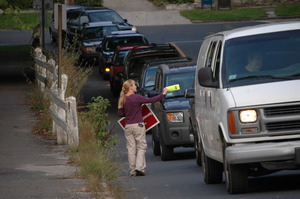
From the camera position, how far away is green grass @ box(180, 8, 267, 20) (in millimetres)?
49531

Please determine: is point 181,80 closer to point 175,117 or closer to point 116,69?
point 175,117

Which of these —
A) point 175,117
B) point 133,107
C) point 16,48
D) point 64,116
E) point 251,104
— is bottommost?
point 16,48

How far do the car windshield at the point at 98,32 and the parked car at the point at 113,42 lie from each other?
3353 millimetres

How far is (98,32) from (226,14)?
1688cm

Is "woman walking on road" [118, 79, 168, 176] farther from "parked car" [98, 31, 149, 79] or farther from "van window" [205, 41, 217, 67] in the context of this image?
"parked car" [98, 31, 149, 79]

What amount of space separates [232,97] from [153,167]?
201 inches

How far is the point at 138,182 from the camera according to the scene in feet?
41.7

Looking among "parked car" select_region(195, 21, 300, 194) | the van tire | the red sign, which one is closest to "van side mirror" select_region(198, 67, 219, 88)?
"parked car" select_region(195, 21, 300, 194)

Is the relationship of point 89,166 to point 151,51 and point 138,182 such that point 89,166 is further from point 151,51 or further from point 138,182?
point 151,51

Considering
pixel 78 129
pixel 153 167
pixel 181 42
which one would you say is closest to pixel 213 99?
pixel 153 167

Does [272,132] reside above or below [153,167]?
above

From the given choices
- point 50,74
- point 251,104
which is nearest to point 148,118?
point 251,104

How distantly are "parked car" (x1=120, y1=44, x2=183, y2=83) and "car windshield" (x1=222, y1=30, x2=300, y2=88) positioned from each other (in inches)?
517

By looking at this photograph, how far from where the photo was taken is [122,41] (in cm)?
3147
